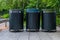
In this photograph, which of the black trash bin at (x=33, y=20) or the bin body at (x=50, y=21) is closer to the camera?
the bin body at (x=50, y=21)

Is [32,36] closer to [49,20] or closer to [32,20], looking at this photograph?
[32,20]

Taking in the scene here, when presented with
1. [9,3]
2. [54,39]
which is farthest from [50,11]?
[9,3]

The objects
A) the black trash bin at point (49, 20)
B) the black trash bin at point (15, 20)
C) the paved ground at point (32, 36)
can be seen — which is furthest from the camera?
the black trash bin at point (15, 20)

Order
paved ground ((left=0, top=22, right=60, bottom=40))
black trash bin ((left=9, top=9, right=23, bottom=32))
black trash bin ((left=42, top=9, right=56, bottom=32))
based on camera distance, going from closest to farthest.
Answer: paved ground ((left=0, top=22, right=60, bottom=40))
black trash bin ((left=42, top=9, right=56, bottom=32))
black trash bin ((left=9, top=9, right=23, bottom=32))

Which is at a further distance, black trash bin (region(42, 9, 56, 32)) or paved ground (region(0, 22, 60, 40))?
black trash bin (region(42, 9, 56, 32))

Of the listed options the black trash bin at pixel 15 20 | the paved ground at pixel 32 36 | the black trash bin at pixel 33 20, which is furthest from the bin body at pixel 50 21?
the black trash bin at pixel 15 20

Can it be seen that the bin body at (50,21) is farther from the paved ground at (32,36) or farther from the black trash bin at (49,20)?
the paved ground at (32,36)

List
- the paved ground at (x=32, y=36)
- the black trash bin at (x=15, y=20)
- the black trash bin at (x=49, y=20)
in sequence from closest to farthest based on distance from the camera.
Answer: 1. the paved ground at (x=32, y=36)
2. the black trash bin at (x=49, y=20)
3. the black trash bin at (x=15, y=20)

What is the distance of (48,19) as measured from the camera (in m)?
14.1

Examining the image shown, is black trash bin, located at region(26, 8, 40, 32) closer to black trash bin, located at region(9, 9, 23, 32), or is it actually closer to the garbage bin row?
the garbage bin row

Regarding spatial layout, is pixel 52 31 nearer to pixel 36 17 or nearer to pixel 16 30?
pixel 36 17

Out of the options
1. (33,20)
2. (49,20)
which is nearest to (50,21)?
(49,20)

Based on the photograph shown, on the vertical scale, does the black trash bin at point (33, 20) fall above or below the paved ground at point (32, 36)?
above

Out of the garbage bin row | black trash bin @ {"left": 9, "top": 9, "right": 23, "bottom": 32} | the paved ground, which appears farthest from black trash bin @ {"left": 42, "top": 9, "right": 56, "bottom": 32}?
black trash bin @ {"left": 9, "top": 9, "right": 23, "bottom": 32}
